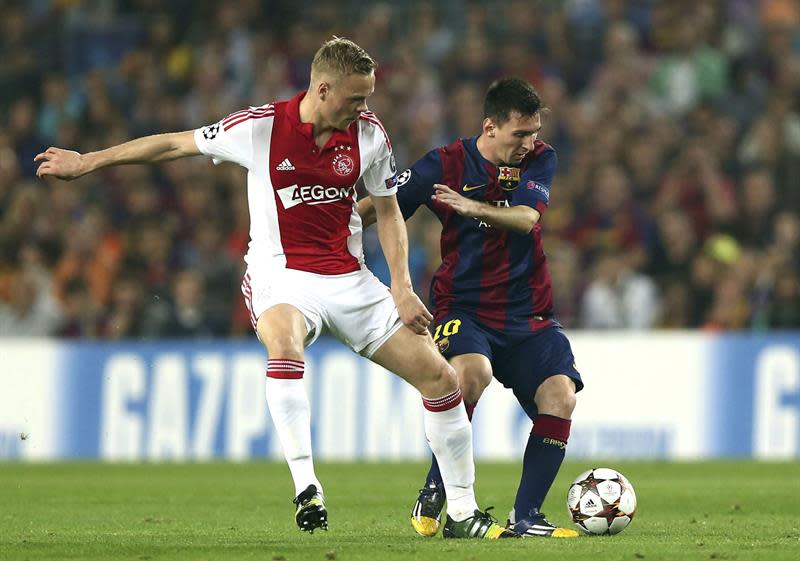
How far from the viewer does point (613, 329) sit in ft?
51.1

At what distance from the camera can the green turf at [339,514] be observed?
6.97 meters

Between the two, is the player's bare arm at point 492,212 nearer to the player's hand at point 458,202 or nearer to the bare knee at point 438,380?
the player's hand at point 458,202

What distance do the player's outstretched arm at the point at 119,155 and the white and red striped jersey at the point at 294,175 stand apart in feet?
0.30

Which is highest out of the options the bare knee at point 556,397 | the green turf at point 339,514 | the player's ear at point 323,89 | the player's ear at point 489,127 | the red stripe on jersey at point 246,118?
the player's ear at point 489,127

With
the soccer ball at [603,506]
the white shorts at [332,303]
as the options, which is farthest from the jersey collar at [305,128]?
the soccer ball at [603,506]

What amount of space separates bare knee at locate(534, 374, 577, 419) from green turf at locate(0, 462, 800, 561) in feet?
2.34

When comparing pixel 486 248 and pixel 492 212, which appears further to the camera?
pixel 486 248

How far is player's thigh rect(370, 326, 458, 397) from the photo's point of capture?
24.5 ft

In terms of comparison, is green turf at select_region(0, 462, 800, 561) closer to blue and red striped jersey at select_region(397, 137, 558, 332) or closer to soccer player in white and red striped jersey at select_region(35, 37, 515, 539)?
soccer player in white and red striped jersey at select_region(35, 37, 515, 539)

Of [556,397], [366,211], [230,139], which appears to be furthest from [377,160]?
[556,397]

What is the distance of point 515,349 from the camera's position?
8.32m

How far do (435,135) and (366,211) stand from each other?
30.8 ft

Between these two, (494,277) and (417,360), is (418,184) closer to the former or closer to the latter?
(494,277)

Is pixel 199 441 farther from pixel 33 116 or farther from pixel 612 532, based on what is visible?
pixel 612 532
